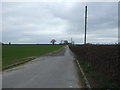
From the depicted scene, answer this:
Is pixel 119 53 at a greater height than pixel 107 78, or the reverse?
pixel 119 53

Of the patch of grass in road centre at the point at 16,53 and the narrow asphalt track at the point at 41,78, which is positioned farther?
the patch of grass in road centre at the point at 16,53

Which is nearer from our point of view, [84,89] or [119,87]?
[119,87]

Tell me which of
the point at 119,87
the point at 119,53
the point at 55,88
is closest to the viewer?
the point at 119,53

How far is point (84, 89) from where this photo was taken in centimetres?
648

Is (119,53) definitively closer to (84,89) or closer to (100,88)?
(100,88)

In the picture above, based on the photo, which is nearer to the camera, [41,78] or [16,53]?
[41,78]

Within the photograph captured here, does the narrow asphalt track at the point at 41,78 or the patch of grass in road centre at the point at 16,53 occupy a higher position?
the narrow asphalt track at the point at 41,78

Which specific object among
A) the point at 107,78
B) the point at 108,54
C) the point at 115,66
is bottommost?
the point at 107,78

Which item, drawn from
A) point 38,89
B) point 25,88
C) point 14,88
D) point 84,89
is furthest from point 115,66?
point 14,88

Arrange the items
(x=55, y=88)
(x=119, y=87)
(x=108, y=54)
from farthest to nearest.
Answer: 1. (x=55, y=88)
2. (x=108, y=54)
3. (x=119, y=87)

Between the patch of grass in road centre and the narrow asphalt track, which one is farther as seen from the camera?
the patch of grass in road centre

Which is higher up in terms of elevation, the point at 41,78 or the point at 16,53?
the point at 41,78

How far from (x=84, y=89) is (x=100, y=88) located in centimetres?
74

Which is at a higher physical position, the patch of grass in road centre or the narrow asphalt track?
the narrow asphalt track
